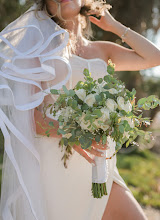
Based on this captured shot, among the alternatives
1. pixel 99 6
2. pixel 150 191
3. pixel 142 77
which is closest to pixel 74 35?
pixel 99 6

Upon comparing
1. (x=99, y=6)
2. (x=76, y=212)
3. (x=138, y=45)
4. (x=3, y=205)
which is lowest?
(x=76, y=212)

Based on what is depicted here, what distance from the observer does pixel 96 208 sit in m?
2.47

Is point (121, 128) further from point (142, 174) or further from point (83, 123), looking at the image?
point (142, 174)

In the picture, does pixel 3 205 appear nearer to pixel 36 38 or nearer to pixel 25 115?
pixel 25 115

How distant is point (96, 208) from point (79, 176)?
26 centimetres

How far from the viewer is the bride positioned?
7.31 ft

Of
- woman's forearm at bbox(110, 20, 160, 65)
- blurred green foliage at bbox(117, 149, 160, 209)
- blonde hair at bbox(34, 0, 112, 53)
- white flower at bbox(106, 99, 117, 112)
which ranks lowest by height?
blurred green foliage at bbox(117, 149, 160, 209)

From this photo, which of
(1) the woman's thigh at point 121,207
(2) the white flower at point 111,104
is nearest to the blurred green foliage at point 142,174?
(1) the woman's thigh at point 121,207

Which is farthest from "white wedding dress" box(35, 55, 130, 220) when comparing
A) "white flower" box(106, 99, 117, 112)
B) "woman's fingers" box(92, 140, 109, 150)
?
"white flower" box(106, 99, 117, 112)

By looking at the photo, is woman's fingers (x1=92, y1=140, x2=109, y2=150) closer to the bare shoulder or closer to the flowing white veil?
the flowing white veil

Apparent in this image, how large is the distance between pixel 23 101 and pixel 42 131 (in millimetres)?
250

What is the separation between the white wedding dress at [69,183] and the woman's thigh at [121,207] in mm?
41

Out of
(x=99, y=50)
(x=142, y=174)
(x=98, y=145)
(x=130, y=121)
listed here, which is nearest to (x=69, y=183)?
(x=98, y=145)

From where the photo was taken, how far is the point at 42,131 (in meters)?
2.34
